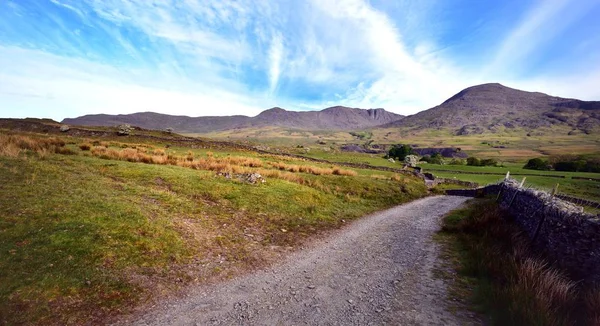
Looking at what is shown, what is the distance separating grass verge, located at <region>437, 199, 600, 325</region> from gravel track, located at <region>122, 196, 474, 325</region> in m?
0.83

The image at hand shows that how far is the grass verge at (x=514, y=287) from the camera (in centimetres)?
630

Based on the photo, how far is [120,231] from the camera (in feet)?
31.0

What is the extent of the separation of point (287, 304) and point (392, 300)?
2.98 meters

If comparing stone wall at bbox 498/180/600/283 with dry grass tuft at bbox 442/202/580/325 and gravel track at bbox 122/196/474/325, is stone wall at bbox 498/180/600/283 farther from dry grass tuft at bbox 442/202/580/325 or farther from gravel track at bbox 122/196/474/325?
gravel track at bbox 122/196/474/325

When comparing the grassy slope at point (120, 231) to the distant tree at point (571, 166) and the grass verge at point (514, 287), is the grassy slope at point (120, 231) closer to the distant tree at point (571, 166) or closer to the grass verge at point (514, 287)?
the grass verge at point (514, 287)

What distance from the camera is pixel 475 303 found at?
7.48 meters

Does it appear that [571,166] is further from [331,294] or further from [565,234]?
[331,294]

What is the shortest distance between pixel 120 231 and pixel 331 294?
7467mm

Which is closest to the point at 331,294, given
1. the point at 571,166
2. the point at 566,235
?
the point at 566,235

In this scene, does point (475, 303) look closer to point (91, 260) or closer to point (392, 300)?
point (392, 300)

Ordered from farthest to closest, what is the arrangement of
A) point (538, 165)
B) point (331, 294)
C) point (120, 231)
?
point (538, 165), point (120, 231), point (331, 294)

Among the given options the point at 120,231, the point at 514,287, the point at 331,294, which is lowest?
the point at 331,294

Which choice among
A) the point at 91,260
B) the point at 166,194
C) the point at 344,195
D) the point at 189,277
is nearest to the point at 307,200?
the point at 344,195

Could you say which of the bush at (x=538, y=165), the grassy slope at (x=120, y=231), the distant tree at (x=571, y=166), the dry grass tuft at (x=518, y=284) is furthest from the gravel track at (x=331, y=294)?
the distant tree at (x=571, y=166)
